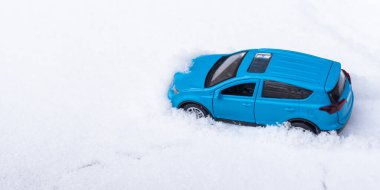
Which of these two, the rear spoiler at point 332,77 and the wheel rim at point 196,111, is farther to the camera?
the wheel rim at point 196,111

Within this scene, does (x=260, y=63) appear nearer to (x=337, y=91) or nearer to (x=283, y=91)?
(x=283, y=91)

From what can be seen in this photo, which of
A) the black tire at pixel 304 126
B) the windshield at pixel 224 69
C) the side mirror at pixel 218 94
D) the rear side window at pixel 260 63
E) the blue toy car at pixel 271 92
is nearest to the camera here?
the blue toy car at pixel 271 92

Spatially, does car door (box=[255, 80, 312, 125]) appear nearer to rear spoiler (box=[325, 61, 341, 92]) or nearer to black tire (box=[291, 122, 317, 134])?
black tire (box=[291, 122, 317, 134])

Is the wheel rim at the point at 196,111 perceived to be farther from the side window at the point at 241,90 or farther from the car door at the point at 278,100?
the car door at the point at 278,100

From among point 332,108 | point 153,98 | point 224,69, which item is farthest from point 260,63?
point 153,98

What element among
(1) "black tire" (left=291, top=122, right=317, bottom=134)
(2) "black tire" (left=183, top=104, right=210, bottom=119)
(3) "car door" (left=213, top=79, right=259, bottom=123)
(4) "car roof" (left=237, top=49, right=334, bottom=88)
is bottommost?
(1) "black tire" (left=291, top=122, right=317, bottom=134)

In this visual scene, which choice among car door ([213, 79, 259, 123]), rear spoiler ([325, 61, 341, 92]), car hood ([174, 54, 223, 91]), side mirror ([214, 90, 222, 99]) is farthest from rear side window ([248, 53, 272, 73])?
rear spoiler ([325, 61, 341, 92])

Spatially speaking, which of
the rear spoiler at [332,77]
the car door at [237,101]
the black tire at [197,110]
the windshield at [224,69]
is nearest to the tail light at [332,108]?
the rear spoiler at [332,77]
